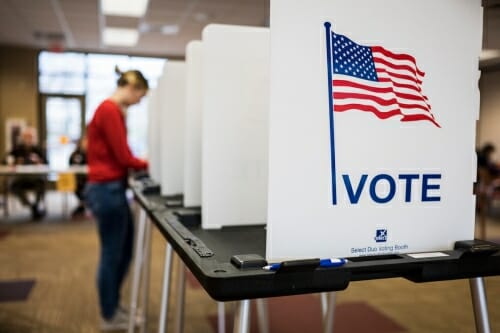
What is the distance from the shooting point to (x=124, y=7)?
5855mm

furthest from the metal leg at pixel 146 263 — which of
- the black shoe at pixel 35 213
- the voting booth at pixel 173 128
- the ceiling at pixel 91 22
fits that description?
the black shoe at pixel 35 213

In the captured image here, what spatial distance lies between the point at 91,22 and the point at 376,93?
21.7 ft

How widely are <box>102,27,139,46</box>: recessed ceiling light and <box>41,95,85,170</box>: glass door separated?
1766mm

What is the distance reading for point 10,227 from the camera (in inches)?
206

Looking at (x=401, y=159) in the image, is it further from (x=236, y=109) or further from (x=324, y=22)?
(x=236, y=109)

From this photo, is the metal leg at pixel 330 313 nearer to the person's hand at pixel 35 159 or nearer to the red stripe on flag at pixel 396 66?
the red stripe on flag at pixel 396 66

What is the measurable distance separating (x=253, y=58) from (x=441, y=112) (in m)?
0.46

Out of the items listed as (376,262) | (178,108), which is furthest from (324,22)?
(178,108)

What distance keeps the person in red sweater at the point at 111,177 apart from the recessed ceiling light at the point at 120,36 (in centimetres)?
515

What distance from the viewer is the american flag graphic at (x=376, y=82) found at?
735 millimetres

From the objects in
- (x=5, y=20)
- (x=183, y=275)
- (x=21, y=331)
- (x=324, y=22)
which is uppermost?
(x=5, y=20)

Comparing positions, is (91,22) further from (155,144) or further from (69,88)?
(155,144)

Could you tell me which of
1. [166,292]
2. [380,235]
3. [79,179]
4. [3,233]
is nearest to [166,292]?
[166,292]

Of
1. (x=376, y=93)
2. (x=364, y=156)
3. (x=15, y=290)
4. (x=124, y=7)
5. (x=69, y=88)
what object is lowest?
(x=15, y=290)
